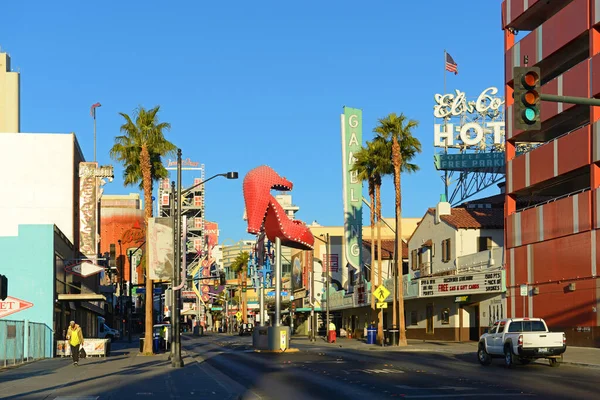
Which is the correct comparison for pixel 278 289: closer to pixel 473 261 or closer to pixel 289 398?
pixel 473 261

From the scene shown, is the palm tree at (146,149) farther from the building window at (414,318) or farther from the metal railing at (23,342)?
the building window at (414,318)

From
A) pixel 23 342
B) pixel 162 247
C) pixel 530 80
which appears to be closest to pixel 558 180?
pixel 162 247

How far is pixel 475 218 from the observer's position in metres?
61.1

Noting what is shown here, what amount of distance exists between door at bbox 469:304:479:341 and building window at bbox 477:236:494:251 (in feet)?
14.3

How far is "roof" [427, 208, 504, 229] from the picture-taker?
59759 mm

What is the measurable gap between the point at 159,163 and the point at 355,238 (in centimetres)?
3424

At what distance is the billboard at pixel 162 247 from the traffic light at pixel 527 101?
19.3 m

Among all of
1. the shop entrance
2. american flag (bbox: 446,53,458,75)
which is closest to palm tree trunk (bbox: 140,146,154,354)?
the shop entrance

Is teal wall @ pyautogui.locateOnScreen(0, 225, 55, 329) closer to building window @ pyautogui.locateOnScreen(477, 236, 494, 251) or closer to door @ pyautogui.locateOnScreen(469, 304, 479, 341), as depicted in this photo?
door @ pyautogui.locateOnScreen(469, 304, 479, 341)

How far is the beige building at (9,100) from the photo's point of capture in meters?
85.3

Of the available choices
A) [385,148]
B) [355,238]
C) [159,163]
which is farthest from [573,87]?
[355,238]

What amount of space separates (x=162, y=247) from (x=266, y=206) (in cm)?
1208

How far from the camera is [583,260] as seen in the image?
145 ft

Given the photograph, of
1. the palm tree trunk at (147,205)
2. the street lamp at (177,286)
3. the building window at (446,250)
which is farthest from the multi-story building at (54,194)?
the building window at (446,250)
